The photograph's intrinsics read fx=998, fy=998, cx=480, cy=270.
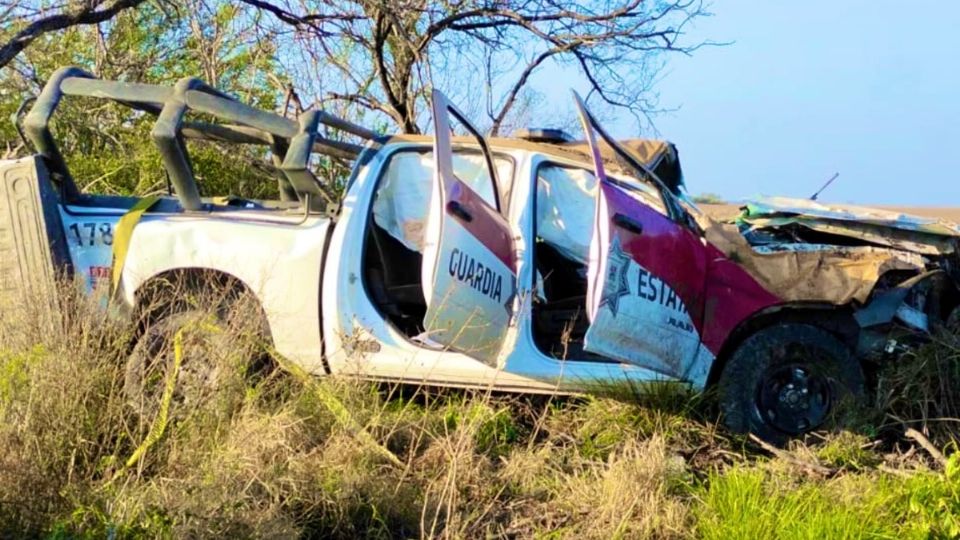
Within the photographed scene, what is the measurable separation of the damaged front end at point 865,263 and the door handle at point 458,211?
5.02 feet

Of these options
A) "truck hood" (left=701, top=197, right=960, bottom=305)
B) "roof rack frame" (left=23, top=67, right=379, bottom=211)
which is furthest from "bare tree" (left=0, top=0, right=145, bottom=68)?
"truck hood" (left=701, top=197, right=960, bottom=305)

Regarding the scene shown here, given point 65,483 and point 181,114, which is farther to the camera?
point 181,114

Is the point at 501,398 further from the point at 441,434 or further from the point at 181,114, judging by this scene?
the point at 181,114

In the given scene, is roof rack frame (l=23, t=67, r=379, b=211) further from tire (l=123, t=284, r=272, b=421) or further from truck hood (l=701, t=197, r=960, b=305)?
truck hood (l=701, t=197, r=960, b=305)

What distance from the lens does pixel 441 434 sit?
5457 mm

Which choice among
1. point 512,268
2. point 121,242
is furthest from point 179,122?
point 512,268

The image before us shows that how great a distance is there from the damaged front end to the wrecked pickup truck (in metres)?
0.01

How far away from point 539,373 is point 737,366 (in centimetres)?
115

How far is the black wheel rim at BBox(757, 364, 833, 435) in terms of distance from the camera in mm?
5664

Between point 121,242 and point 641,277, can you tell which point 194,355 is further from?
point 641,277

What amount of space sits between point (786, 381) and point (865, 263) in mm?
800

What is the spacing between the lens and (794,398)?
224 inches

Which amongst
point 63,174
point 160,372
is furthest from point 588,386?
point 63,174

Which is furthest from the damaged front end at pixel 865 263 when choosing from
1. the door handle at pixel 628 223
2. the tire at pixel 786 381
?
the door handle at pixel 628 223
